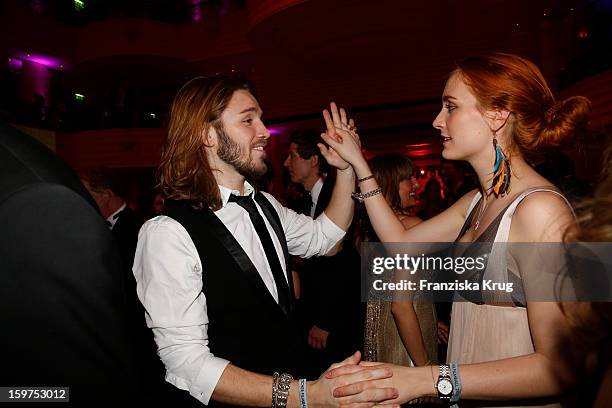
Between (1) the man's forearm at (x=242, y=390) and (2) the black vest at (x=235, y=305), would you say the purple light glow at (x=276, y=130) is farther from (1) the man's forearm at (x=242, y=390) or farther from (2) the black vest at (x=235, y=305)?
(1) the man's forearm at (x=242, y=390)

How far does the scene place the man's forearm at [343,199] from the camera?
6.47 feet

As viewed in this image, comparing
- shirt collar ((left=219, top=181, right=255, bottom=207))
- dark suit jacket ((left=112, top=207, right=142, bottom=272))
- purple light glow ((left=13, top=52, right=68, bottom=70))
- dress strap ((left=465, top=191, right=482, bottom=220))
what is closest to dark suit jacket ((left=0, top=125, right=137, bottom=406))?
shirt collar ((left=219, top=181, right=255, bottom=207))

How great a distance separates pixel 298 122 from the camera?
11680mm

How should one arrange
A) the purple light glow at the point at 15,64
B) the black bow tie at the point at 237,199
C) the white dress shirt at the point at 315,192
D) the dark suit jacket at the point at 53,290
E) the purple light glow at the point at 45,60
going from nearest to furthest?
the dark suit jacket at the point at 53,290
the black bow tie at the point at 237,199
the white dress shirt at the point at 315,192
the purple light glow at the point at 45,60
the purple light glow at the point at 15,64

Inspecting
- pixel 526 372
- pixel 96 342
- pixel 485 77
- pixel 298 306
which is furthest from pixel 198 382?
Answer: pixel 298 306

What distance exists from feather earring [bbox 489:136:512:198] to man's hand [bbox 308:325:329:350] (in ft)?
6.55

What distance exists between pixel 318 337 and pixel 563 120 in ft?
7.58

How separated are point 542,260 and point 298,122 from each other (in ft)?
35.3

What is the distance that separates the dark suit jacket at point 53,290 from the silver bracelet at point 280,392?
0.82 metres

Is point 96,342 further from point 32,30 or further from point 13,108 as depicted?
point 32,30

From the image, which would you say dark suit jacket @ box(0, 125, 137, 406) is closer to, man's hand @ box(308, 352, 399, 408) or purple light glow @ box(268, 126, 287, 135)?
man's hand @ box(308, 352, 399, 408)

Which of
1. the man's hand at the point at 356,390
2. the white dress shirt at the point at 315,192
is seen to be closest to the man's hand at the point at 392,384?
the man's hand at the point at 356,390

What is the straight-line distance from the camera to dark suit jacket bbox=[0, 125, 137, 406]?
500 mm

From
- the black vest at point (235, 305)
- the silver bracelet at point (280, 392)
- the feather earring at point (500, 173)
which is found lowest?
the silver bracelet at point (280, 392)
